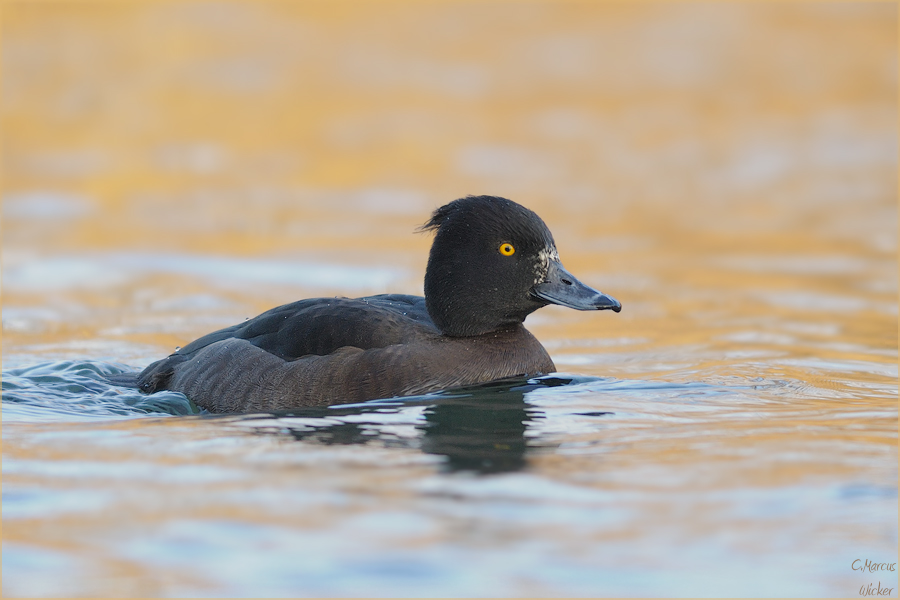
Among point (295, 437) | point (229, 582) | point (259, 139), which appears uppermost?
point (259, 139)

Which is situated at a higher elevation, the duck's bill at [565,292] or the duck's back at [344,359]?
the duck's bill at [565,292]

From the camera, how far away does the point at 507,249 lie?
6750 mm

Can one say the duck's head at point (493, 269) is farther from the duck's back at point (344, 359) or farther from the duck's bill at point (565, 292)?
the duck's back at point (344, 359)

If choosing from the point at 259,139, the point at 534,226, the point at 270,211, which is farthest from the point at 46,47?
the point at 534,226

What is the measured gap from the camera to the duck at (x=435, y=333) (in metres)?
6.49

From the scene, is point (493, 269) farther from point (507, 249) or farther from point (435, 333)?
point (435, 333)

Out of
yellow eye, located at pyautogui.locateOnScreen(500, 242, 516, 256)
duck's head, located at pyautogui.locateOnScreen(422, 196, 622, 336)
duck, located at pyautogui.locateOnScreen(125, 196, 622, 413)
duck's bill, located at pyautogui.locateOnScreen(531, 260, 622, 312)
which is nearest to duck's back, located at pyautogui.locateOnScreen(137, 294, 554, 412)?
duck, located at pyautogui.locateOnScreen(125, 196, 622, 413)

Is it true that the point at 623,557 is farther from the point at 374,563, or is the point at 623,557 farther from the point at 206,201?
the point at 206,201

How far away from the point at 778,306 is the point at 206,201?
8.32 metres

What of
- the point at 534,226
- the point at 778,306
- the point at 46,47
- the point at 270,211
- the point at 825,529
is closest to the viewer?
the point at 825,529

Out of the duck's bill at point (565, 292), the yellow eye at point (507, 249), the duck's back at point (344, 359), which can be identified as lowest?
the duck's back at point (344, 359)

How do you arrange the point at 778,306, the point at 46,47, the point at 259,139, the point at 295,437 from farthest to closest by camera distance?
the point at 46,47
the point at 259,139
the point at 778,306
the point at 295,437

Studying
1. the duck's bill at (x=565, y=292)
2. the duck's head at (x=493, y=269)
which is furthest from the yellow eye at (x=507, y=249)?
the duck's bill at (x=565, y=292)

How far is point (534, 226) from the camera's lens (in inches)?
267
